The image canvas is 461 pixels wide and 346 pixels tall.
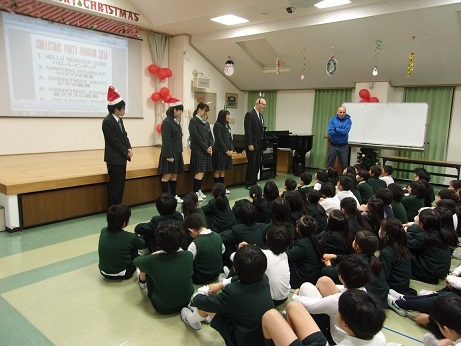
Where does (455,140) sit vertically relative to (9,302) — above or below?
above

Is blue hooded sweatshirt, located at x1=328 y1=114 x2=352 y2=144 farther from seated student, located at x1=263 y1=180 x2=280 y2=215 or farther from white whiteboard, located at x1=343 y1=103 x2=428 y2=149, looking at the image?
seated student, located at x1=263 y1=180 x2=280 y2=215

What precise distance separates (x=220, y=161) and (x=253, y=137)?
73 cm

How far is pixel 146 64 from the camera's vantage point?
696cm

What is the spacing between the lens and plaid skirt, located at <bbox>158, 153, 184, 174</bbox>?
4348 millimetres

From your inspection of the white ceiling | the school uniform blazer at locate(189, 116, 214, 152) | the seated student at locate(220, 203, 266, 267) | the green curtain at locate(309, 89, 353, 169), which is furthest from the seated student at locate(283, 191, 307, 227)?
the green curtain at locate(309, 89, 353, 169)

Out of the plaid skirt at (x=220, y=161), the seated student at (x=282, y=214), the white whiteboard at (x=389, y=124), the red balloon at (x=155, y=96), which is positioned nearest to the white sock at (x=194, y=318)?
the seated student at (x=282, y=214)

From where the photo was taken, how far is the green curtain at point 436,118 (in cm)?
620

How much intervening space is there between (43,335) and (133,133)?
18.0ft

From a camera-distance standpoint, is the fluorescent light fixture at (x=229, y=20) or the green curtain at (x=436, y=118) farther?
the green curtain at (x=436, y=118)

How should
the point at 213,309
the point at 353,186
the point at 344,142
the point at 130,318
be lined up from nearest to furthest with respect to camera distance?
the point at 213,309
the point at 130,318
the point at 353,186
the point at 344,142

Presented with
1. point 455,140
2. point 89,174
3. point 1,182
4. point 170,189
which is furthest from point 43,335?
point 455,140

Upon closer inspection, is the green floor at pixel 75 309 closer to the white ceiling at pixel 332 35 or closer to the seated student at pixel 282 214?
the seated student at pixel 282 214

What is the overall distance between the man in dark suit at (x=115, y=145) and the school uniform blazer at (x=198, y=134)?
3.49ft

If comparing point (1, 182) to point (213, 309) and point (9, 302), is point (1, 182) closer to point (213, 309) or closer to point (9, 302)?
point (9, 302)
